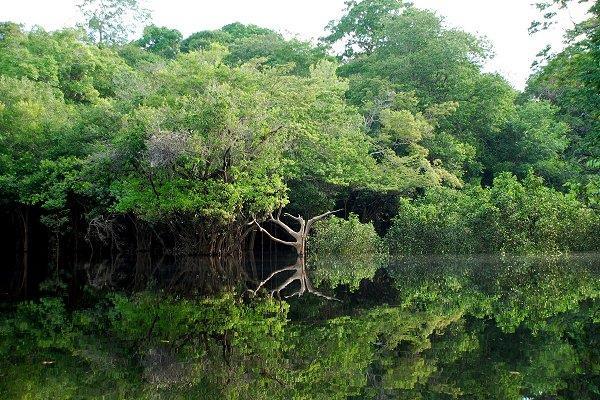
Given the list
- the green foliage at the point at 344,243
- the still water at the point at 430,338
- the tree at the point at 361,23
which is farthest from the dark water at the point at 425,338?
the tree at the point at 361,23

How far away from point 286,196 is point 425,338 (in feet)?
51.8

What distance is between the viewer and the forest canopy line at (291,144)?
21031 millimetres

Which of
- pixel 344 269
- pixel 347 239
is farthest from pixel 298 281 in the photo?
pixel 347 239

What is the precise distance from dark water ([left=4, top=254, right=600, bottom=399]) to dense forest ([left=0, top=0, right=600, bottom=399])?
0.17ft

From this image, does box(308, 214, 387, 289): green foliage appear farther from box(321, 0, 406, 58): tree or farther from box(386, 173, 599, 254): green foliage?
box(321, 0, 406, 58): tree

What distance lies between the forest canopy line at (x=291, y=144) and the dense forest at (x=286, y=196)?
96mm

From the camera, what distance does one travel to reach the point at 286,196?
22.8 m

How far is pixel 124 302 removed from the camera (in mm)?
12094

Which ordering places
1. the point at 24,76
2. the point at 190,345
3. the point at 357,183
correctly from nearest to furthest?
1. the point at 190,345
2. the point at 357,183
3. the point at 24,76

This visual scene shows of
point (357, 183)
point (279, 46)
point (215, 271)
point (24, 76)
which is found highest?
point (279, 46)

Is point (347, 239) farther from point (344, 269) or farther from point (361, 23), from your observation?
point (361, 23)

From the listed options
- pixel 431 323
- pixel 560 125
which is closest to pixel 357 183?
pixel 560 125

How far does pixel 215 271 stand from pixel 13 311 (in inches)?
347

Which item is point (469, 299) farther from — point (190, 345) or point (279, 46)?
point (279, 46)
